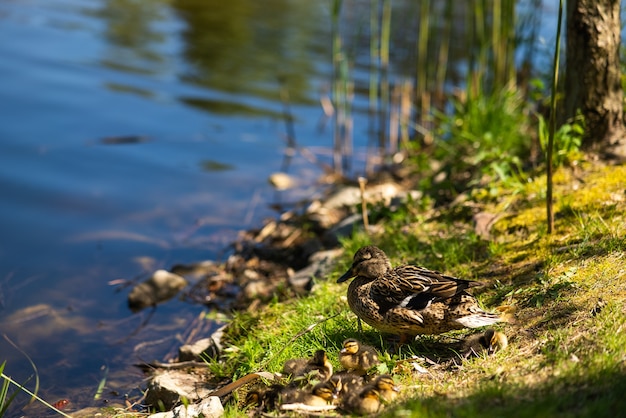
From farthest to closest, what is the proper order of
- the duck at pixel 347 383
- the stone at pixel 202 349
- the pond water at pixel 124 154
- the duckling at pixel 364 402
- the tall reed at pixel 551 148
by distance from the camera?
the pond water at pixel 124 154 → the stone at pixel 202 349 → the tall reed at pixel 551 148 → the duck at pixel 347 383 → the duckling at pixel 364 402

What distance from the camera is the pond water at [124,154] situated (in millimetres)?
6242

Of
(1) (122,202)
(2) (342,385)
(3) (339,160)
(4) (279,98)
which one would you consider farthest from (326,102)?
(2) (342,385)

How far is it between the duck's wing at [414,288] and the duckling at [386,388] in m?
0.57

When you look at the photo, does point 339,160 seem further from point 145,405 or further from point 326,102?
point 145,405

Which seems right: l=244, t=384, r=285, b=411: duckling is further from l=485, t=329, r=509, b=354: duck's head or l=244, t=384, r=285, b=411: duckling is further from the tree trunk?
the tree trunk

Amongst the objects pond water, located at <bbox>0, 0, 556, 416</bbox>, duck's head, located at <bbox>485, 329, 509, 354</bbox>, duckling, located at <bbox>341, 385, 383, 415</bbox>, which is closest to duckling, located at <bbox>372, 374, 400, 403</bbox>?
duckling, located at <bbox>341, 385, 383, 415</bbox>

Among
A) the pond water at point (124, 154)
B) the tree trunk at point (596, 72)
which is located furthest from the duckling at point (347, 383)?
the tree trunk at point (596, 72)

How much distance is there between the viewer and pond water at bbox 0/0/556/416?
246 inches

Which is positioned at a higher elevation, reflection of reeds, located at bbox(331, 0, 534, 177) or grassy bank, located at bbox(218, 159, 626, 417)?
reflection of reeds, located at bbox(331, 0, 534, 177)

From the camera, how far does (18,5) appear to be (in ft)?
50.3

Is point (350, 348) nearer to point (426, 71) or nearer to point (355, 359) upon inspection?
point (355, 359)

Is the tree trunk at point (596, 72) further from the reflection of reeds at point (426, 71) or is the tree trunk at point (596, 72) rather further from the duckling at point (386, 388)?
the duckling at point (386, 388)

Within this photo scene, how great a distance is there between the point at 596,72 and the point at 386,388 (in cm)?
375

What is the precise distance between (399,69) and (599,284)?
31.8 ft
